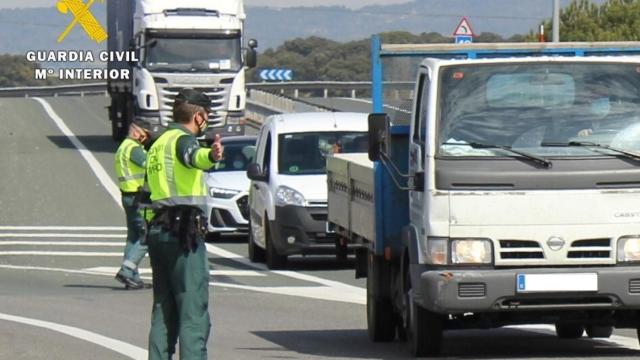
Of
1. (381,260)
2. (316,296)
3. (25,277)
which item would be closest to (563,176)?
(381,260)

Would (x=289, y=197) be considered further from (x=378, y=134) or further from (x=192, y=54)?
(x=192, y=54)

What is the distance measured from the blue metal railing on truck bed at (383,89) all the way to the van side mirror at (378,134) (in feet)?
1.81

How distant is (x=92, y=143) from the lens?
52906 millimetres

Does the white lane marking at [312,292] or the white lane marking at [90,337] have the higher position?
the white lane marking at [90,337]

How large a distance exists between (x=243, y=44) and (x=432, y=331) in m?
29.0

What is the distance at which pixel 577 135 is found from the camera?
39.5ft

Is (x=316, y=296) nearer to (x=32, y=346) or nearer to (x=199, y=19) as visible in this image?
(x=32, y=346)

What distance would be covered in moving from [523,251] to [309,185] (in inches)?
386

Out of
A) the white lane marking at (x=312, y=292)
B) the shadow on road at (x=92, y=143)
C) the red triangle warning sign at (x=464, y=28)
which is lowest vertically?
the shadow on road at (x=92, y=143)

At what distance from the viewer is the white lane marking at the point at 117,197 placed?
18.7m

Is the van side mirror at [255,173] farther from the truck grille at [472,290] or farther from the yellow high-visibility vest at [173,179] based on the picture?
the yellow high-visibility vest at [173,179]

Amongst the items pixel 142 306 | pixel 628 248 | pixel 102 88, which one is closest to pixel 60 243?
pixel 142 306

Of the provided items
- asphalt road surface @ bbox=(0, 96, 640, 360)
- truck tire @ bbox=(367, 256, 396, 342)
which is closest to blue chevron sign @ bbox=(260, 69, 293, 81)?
asphalt road surface @ bbox=(0, 96, 640, 360)
